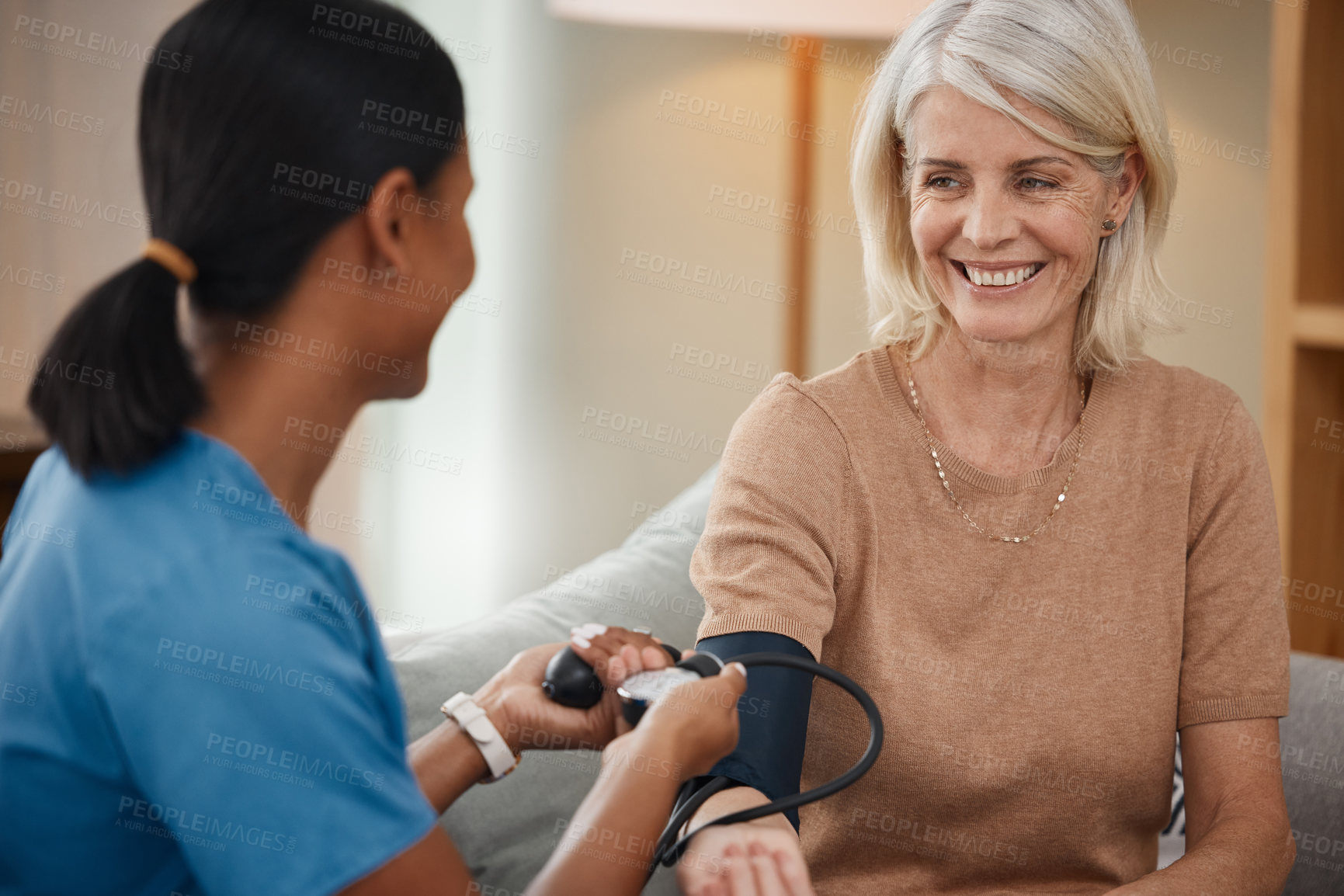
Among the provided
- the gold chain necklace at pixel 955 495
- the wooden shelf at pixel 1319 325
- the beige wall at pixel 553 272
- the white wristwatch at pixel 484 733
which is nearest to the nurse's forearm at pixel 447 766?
the white wristwatch at pixel 484 733

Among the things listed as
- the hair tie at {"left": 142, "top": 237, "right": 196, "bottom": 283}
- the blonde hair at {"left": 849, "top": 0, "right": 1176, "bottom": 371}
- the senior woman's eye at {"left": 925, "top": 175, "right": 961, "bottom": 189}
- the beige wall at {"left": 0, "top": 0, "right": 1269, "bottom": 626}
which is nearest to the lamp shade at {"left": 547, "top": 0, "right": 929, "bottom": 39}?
the beige wall at {"left": 0, "top": 0, "right": 1269, "bottom": 626}

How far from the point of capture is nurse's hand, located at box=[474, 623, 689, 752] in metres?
0.90

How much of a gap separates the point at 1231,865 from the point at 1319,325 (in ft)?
2.78

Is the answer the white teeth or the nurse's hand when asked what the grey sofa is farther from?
the white teeth

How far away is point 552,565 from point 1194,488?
1.82 meters

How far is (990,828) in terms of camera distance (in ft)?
3.62

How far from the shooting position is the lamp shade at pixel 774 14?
1877 mm

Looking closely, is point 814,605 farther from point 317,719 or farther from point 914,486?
point 317,719

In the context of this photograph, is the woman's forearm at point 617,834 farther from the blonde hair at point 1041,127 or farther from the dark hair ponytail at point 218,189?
the blonde hair at point 1041,127

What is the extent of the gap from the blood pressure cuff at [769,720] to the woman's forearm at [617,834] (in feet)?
0.70

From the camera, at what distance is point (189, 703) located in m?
0.61

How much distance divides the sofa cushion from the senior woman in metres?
0.30

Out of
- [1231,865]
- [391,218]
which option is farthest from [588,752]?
[391,218]

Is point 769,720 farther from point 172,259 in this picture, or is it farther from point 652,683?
point 172,259
